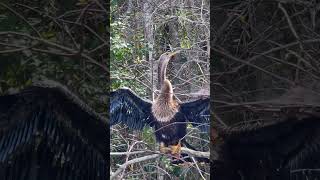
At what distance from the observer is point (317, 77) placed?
9.41 feet

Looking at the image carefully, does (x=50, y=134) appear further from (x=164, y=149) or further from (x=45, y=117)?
(x=164, y=149)

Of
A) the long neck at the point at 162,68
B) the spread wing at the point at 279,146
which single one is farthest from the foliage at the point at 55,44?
the spread wing at the point at 279,146

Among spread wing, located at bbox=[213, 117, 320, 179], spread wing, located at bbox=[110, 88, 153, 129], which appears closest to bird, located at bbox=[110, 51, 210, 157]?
spread wing, located at bbox=[110, 88, 153, 129]

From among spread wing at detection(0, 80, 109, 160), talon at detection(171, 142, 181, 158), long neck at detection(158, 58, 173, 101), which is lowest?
talon at detection(171, 142, 181, 158)

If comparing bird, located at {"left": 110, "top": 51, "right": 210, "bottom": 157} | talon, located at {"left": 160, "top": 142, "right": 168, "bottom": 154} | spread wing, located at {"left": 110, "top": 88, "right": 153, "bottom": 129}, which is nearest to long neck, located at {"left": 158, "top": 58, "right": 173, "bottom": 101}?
bird, located at {"left": 110, "top": 51, "right": 210, "bottom": 157}

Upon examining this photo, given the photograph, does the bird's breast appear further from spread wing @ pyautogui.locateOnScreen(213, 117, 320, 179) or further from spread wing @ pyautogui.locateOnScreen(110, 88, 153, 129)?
spread wing @ pyautogui.locateOnScreen(213, 117, 320, 179)

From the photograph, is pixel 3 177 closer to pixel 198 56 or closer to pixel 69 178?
pixel 69 178

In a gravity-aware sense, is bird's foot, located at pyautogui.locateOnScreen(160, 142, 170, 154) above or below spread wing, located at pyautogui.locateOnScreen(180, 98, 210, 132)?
below

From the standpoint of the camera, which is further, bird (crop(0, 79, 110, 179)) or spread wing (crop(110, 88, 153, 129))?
spread wing (crop(110, 88, 153, 129))

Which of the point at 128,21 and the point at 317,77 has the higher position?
the point at 128,21

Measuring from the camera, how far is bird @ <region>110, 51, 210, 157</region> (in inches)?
125

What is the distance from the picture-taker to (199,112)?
317 centimetres

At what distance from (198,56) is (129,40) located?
1.77ft

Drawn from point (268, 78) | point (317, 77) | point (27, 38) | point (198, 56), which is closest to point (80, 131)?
point (27, 38)
